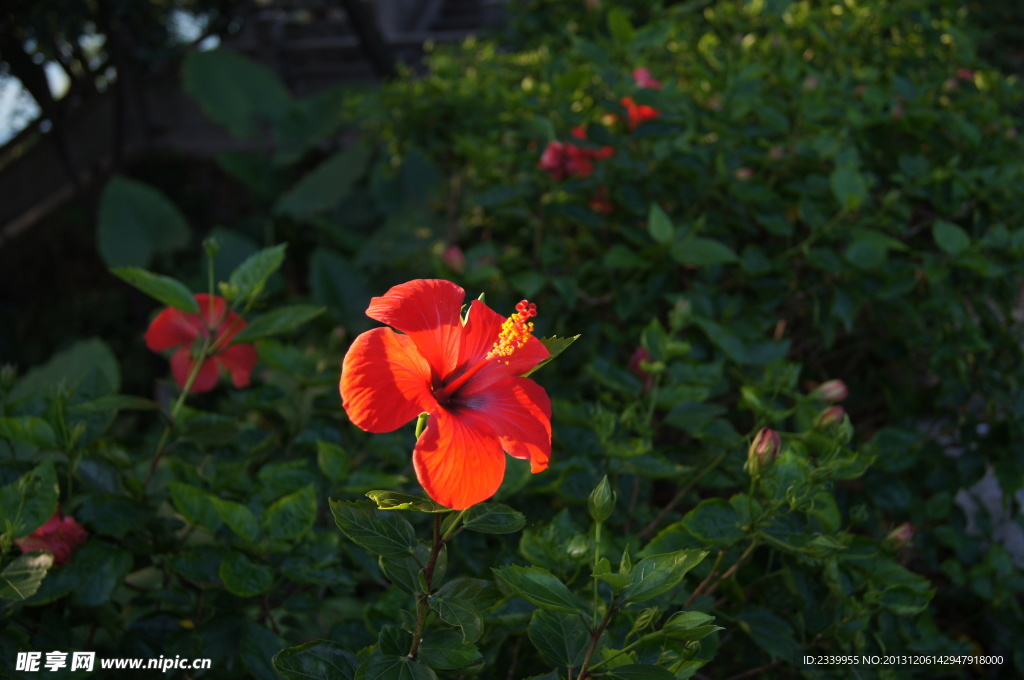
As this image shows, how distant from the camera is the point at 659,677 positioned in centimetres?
63

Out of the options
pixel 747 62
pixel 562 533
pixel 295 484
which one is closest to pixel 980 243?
pixel 747 62

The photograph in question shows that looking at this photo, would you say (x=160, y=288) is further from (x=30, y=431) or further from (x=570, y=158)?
(x=570, y=158)

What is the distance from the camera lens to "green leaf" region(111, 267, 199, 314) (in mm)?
976

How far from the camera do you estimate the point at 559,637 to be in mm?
706

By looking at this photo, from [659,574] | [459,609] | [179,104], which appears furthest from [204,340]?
[179,104]

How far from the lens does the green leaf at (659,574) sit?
0.63 meters

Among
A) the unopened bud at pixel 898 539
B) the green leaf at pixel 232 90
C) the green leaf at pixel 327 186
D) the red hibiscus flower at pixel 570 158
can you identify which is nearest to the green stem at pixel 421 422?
Answer: the unopened bud at pixel 898 539

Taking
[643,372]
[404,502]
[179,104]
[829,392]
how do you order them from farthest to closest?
[179,104] < [643,372] < [829,392] < [404,502]

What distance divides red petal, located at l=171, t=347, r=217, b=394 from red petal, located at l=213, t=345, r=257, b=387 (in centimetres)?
2

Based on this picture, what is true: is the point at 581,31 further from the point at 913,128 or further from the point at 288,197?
the point at 288,197

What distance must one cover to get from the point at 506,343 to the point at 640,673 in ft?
1.01

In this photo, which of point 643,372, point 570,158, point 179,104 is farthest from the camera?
point 179,104

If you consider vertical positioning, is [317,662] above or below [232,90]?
above

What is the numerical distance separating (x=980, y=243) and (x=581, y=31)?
71.4 inches
